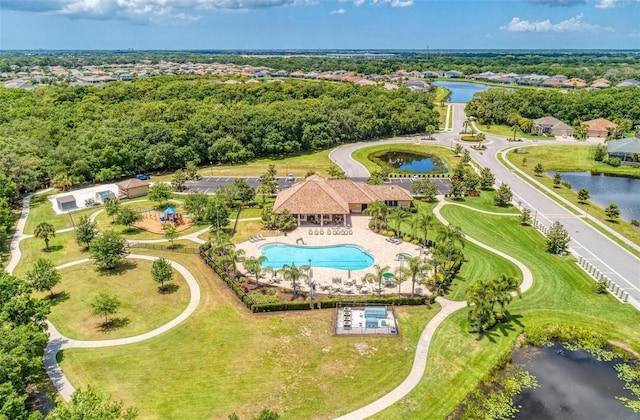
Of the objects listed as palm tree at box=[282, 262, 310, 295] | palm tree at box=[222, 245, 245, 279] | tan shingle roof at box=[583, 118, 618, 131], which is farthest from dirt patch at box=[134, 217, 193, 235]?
tan shingle roof at box=[583, 118, 618, 131]

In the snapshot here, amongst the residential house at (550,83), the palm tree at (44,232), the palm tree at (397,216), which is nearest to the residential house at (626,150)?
the palm tree at (397,216)

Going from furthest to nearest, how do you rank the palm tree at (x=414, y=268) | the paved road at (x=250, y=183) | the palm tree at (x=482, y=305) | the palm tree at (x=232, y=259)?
the paved road at (x=250, y=183)
the palm tree at (x=232, y=259)
the palm tree at (x=414, y=268)
the palm tree at (x=482, y=305)

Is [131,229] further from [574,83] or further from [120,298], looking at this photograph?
[574,83]

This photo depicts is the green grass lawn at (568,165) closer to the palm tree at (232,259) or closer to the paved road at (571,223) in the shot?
the paved road at (571,223)

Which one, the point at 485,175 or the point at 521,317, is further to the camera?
the point at 485,175

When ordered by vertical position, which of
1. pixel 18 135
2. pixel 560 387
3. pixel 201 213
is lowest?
pixel 560 387

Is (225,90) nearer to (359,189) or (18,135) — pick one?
(18,135)

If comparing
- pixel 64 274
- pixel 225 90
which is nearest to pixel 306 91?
pixel 225 90
